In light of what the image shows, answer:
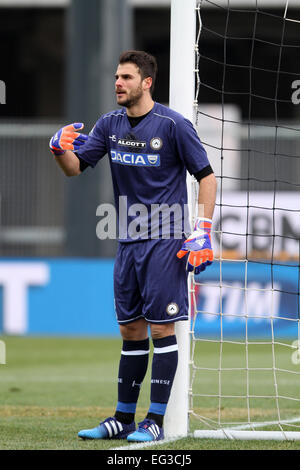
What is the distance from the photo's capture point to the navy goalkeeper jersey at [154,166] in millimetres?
5664

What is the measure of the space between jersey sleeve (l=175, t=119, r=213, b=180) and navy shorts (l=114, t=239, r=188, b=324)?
450 mm

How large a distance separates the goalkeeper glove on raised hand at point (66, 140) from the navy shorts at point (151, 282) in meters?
0.69

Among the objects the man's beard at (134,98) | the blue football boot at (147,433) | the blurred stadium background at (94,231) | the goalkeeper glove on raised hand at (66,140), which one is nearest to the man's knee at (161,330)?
the blue football boot at (147,433)

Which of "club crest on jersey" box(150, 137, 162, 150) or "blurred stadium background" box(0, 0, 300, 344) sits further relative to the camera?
"blurred stadium background" box(0, 0, 300, 344)

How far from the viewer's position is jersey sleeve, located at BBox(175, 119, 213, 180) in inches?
222

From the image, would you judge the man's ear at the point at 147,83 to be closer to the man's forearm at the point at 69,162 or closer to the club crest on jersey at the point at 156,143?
the club crest on jersey at the point at 156,143

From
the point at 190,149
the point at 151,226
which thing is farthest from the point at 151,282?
the point at 190,149

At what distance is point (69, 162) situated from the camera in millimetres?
5887

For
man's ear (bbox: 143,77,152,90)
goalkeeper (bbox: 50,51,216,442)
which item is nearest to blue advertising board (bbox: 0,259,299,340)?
goalkeeper (bbox: 50,51,216,442)

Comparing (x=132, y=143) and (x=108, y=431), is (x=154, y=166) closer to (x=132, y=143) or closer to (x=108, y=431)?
(x=132, y=143)

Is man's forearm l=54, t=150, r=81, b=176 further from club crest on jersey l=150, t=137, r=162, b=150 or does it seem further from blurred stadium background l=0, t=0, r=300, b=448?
blurred stadium background l=0, t=0, r=300, b=448

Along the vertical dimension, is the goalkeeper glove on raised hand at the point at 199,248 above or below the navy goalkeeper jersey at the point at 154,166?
below

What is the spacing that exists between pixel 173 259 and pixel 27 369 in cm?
503

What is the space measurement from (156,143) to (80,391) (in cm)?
351
